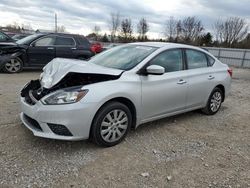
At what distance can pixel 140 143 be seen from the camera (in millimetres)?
4328

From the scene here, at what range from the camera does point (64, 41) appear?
1152cm

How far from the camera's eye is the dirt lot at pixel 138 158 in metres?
3.30

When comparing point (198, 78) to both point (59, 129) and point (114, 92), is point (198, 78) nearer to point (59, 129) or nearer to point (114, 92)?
point (114, 92)

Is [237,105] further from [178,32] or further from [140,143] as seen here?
[178,32]

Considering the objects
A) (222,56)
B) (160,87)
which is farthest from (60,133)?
(222,56)

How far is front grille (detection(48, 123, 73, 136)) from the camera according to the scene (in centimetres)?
370

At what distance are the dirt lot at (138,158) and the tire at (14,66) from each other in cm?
551

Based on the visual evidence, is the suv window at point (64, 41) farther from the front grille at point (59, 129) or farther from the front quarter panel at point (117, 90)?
the front grille at point (59, 129)

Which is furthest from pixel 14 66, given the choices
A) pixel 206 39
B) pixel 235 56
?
pixel 206 39

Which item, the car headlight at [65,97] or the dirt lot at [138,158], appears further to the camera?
the car headlight at [65,97]

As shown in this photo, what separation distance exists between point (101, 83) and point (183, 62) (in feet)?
6.29

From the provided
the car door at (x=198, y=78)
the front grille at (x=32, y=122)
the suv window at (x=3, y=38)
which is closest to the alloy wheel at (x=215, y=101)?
the car door at (x=198, y=78)

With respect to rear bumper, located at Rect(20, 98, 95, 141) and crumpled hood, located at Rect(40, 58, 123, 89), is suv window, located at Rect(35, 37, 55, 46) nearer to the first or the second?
crumpled hood, located at Rect(40, 58, 123, 89)

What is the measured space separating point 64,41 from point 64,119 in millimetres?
8404
